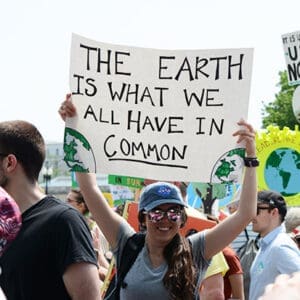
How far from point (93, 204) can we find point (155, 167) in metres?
0.52

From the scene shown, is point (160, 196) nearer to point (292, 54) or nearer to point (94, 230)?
point (94, 230)

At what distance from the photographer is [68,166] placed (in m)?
4.41

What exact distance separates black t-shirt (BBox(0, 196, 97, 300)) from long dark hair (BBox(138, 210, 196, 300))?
22.3 inches

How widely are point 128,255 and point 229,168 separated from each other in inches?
28.8

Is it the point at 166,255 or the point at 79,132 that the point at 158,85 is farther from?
the point at 166,255

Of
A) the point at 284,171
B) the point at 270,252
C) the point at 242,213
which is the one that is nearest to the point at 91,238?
the point at 242,213

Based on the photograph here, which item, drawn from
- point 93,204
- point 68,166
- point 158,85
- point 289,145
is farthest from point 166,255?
point 289,145

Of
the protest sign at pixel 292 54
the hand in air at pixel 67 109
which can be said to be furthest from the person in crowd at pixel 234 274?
the protest sign at pixel 292 54

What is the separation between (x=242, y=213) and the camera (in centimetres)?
412

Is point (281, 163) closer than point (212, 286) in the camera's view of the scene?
No

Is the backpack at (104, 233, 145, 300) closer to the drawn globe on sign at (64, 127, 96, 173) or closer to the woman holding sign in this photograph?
the woman holding sign

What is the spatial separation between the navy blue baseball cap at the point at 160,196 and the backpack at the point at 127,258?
0.16 m

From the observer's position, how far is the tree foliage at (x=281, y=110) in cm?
4494

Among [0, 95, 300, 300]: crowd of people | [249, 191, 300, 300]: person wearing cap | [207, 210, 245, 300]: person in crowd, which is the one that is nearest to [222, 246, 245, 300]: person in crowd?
[207, 210, 245, 300]: person in crowd
